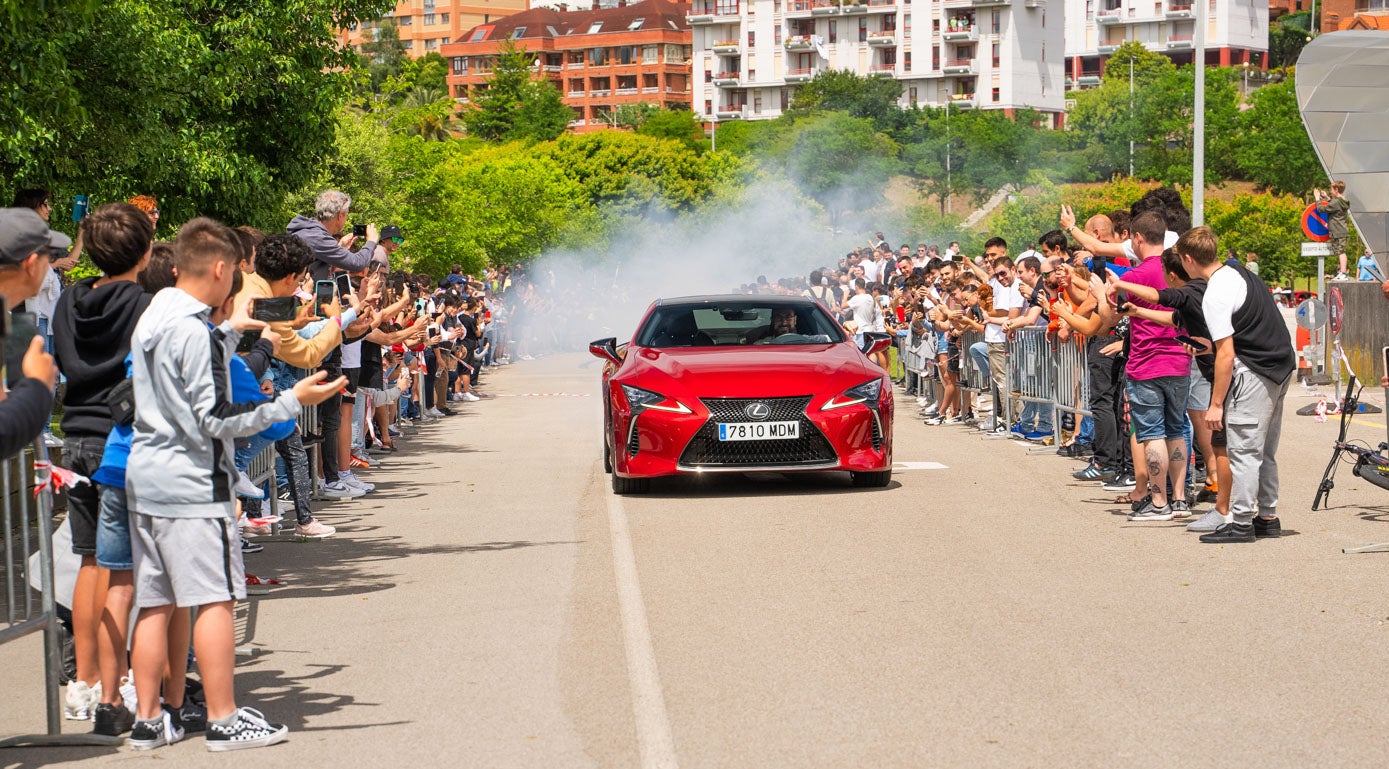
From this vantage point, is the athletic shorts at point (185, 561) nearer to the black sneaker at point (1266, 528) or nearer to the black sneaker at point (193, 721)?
the black sneaker at point (193, 721)

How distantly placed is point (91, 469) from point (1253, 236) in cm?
9724

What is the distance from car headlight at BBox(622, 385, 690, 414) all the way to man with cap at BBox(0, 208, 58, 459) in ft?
26.1

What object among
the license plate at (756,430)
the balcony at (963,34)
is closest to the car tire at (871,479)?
the license plate at (756,430)

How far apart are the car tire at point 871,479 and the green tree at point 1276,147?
102 meters

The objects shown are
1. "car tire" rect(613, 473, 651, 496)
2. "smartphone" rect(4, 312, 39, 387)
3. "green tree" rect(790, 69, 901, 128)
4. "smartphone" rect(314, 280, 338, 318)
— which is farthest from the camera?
"green tree" rect(790, 69, 901, 128)

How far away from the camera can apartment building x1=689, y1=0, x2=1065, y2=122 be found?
487 ft

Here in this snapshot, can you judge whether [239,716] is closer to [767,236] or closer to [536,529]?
[536,529]

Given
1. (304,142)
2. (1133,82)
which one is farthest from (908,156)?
(304,142)

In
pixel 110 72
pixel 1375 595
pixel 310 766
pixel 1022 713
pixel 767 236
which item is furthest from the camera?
pixel 767 236

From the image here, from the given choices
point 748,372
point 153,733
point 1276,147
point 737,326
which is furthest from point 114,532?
point 1276,147

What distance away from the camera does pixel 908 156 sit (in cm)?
13125

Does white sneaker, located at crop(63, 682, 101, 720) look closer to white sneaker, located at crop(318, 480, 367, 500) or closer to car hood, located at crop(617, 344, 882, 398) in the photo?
car hood, located at crop(617, 344, 882, 398)

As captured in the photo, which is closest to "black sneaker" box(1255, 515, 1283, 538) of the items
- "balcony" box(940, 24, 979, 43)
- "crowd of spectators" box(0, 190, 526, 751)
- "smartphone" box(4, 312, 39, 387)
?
"crowd of spectators" box(0, 190, 526, 751)

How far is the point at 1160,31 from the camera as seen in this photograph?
512ft
